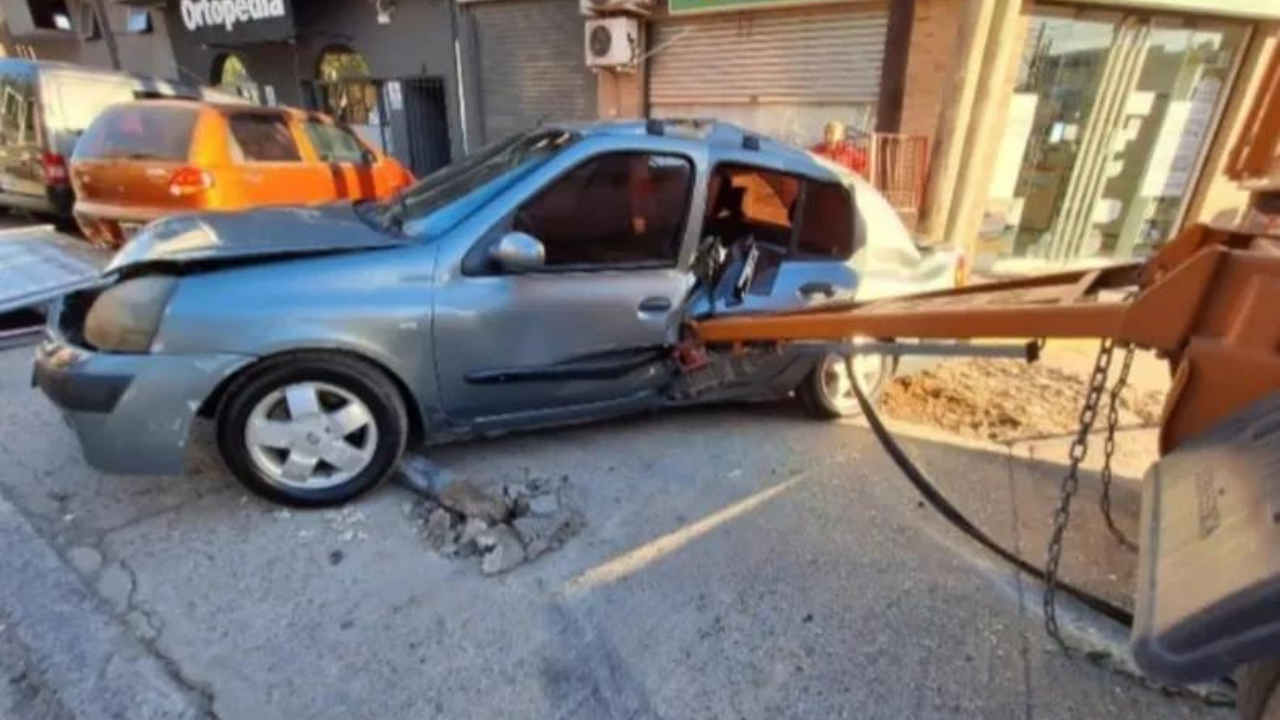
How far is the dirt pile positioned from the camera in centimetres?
402

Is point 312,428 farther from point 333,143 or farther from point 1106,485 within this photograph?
point 333,143

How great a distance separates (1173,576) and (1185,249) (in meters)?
1.00

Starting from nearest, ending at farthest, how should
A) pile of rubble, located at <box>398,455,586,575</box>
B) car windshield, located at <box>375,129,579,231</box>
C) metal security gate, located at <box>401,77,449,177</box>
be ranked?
pile of rubble, located at <box>398,455,586,575</box>
car windshield, located at <box>375,129,579,231</box>
metal security gate, located at <box>401,77,449,177</box>

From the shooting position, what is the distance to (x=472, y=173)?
3.39m

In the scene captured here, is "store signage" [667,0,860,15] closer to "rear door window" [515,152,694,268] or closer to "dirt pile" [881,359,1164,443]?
"dirt pile" [881,359,1164,443]

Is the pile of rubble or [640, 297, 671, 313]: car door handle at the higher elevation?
[640, 297, 671, 313]: car door handle

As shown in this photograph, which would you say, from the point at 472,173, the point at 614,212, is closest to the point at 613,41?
the point at 472,173

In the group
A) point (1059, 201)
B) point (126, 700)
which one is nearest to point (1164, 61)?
point (1059, 201)

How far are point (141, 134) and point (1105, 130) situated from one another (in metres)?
8.81

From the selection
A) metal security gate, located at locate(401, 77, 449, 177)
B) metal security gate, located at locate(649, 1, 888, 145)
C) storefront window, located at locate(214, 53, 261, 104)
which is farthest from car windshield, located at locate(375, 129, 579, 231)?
storefront window, located at locate(214, 53, 261, 104)

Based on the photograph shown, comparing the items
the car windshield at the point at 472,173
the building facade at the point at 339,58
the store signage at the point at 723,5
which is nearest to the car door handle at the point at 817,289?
the car windshield at the point at 472,173

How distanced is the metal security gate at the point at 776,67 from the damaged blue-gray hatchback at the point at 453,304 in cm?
369

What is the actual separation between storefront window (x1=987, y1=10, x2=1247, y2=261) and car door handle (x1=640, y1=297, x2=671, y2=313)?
4.88 metres

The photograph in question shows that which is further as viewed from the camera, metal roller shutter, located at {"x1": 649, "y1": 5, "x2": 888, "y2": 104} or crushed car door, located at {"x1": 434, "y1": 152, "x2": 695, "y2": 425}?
metal roller shutter, located at {"x1": 649, "y1": 5, "x2": 888, "y2": 104}
